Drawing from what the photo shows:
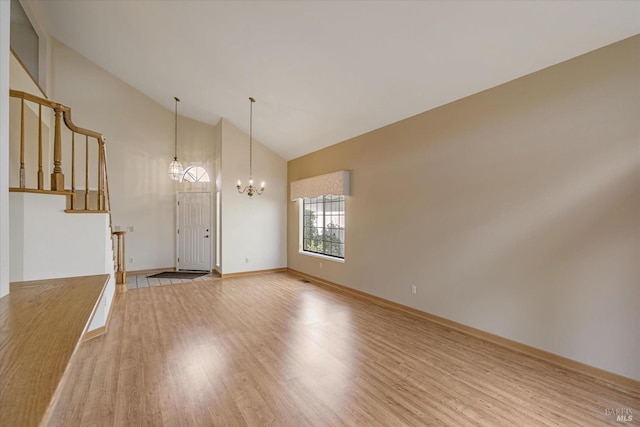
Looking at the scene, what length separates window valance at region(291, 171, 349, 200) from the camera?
18.5ft

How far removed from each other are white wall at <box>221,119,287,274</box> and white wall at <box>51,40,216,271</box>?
46.5 inches

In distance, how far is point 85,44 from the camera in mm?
5902

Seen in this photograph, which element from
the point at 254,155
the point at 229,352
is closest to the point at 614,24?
the point at 229,352

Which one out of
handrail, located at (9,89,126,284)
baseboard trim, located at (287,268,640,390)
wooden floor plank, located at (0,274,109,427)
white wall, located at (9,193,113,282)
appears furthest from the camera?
white wall, located at (9,193,113,282)

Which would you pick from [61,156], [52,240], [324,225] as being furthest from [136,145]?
[324,225]

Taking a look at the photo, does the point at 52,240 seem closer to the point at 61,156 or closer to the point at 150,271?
the point at 61,156

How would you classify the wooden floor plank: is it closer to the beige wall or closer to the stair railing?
the stair railing

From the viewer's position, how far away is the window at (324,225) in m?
6.14

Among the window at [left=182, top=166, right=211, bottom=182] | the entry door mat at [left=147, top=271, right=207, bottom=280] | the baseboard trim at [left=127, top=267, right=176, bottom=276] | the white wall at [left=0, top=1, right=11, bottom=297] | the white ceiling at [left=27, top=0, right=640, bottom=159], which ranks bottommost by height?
the entry door mat at [left=147, top=271, right=207, bottom=280]

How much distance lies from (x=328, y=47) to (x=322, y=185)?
9.49 ft

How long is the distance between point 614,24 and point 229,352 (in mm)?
4655

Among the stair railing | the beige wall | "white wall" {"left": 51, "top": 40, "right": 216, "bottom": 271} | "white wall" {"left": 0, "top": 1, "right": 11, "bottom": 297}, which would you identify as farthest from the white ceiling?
"white wall" {"left": 0, "top": 1, "right": 11, "bottom": 297}

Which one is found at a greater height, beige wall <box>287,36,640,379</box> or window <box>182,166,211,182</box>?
window <box>182,166,211,182</box>

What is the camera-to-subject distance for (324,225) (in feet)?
21.7
